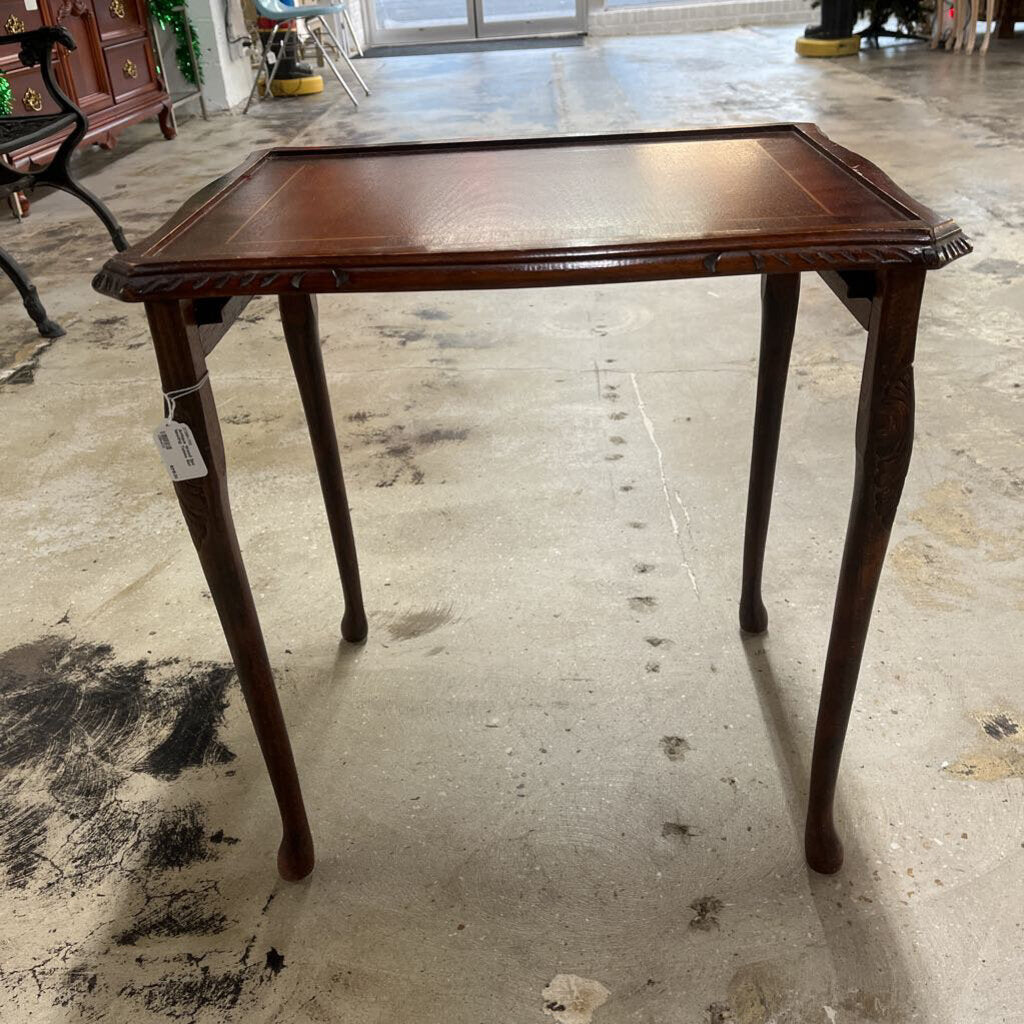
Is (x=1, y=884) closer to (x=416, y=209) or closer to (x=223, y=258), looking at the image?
(x=223, y=258)

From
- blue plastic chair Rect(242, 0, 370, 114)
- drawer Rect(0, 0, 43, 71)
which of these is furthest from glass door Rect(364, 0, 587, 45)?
drawer Rect(0, 0, 43, 71)

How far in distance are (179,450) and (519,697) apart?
68cm

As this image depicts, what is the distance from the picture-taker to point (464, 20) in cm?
893

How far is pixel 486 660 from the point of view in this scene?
57.6 inches

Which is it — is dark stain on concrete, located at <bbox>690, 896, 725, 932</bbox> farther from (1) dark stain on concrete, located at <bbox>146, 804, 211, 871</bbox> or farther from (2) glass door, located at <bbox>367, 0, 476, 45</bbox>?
(2) glass door, located at <bbox>367, 0, 476, 45</bbox>

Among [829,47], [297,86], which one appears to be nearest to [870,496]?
[297,86]

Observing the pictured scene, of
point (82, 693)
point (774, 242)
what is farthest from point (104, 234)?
point (774, 242)

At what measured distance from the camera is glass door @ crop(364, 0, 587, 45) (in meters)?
8.88

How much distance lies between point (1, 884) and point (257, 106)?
614 centimetres

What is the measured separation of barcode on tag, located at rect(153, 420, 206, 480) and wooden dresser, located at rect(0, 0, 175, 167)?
3.30 meters

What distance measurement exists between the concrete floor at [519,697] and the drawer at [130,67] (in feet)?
8.76

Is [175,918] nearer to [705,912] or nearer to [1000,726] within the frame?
[705,912]

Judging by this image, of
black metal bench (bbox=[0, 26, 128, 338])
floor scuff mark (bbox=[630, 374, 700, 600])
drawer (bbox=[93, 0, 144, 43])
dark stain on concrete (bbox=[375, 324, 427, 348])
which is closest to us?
floor scuff mark (bbox=[630, 374, 700, 600])

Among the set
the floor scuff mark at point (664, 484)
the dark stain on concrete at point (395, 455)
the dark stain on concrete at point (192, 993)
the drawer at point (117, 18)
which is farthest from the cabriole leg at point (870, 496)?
the drawer at point (117, 18)
